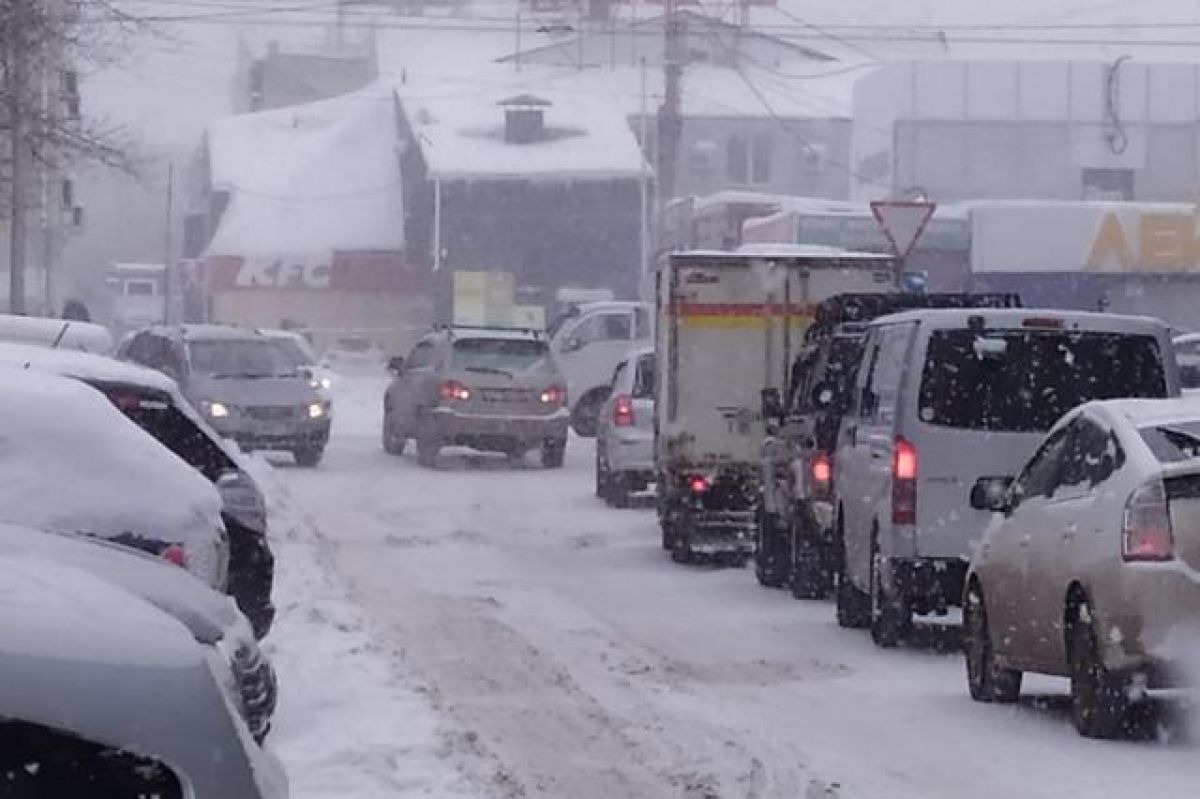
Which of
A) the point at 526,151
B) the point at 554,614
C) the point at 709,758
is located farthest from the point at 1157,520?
the point at 526,151

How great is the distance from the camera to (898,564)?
16.3 m

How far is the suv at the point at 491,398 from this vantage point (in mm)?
34906

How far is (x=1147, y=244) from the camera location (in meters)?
54.3

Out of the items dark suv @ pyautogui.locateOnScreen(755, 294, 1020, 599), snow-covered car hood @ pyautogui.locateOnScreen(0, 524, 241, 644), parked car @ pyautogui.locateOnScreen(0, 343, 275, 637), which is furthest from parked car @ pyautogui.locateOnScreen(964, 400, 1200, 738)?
snow-covered car hood @ pyautogui.locateOnScreen(0, 524, 241, 644)

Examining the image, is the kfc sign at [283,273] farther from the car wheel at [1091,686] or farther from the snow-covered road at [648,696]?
the car wheel at [1091,686]

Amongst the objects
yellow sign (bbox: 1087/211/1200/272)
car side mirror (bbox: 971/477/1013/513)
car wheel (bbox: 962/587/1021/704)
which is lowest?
car wheel (bbox: 962/587/1021/704)

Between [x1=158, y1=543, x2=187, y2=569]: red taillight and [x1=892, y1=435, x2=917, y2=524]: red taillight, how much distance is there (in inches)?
264

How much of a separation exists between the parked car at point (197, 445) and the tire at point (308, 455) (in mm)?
21875

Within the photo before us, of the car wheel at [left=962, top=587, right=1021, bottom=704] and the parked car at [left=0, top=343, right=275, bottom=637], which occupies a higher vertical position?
the parked car at [left=0, top=343, right=275, bottom=637]

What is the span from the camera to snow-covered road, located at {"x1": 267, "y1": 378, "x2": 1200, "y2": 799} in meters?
11.3

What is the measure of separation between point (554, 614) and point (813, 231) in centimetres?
3405

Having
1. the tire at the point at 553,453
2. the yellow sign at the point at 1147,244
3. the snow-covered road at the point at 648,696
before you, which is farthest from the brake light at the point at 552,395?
the yellow sign at the point at 1147,244

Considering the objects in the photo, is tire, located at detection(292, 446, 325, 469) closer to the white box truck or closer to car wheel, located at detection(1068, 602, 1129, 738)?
the white box truck

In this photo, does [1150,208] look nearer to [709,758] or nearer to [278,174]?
[278,174]
